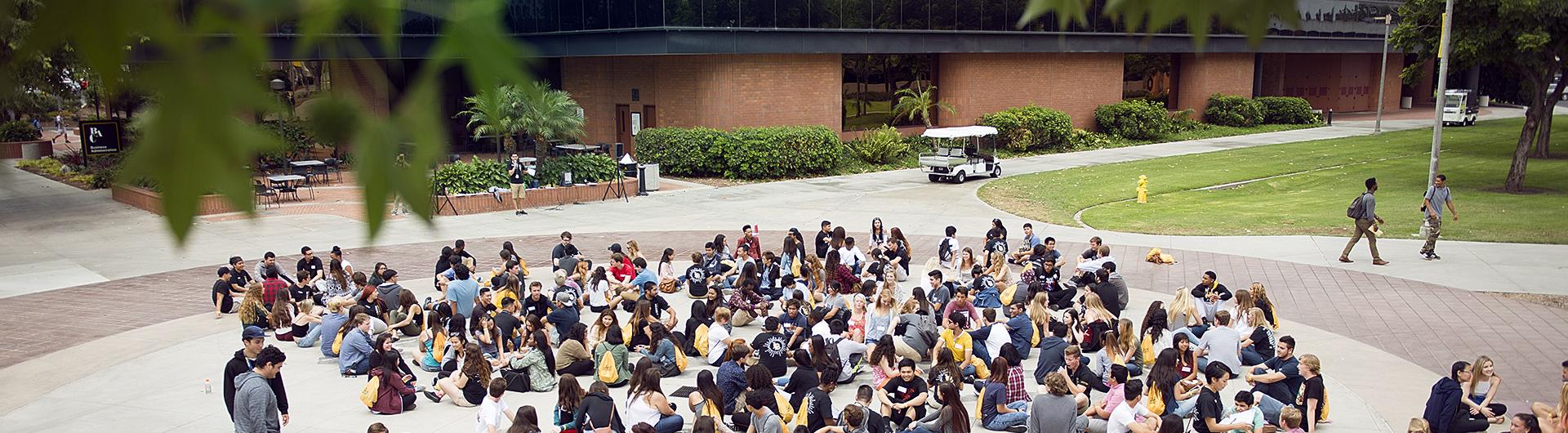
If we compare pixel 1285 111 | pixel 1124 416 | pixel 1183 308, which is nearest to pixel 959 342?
pixel 1124 416

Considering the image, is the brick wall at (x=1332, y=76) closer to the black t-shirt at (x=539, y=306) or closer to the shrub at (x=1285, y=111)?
the shrub at (x=1285, y=111)

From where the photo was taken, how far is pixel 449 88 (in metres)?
1.45

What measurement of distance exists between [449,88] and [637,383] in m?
9.17

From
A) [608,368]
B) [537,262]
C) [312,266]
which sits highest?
[312,266]

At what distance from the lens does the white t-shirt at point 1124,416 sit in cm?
980

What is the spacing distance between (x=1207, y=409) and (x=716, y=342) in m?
5.57

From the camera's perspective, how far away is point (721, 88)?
3575 centimetres

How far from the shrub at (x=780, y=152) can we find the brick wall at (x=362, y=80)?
31.9m

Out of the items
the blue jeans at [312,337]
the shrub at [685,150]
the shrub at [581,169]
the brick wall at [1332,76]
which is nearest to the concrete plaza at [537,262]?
the blue jeans at [312,337]

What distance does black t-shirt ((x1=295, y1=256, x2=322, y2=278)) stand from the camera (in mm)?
16225

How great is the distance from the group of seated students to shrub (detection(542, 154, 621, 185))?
10.6 metres

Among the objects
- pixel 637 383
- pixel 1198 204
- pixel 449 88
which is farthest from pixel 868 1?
pixel 449 88

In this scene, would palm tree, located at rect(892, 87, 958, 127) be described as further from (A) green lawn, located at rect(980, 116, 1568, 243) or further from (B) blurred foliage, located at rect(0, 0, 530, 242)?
(B) blurred foliage, located at rect(0, 0, 530, 242)

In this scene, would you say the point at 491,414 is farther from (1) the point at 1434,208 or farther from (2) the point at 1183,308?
(1) the point at 1434,208
